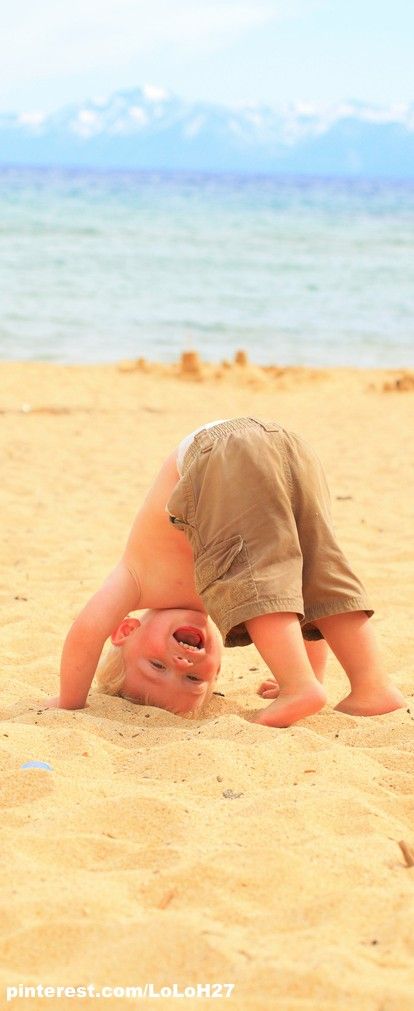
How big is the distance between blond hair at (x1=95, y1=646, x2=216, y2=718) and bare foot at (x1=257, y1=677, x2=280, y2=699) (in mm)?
186

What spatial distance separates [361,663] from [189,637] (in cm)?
47

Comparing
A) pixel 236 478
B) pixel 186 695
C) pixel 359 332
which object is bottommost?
pixel 359 332

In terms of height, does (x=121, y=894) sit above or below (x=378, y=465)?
above

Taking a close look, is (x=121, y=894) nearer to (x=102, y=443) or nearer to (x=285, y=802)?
(x=285, y=802)

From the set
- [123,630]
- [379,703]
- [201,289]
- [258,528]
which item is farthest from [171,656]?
[201,289]

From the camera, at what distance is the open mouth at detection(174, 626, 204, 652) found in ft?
9.48

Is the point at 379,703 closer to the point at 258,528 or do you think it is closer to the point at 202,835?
the point at 258,528

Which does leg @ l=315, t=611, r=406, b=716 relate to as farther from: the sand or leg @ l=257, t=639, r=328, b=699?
leg @ l=257, t=639, r=328, b=699

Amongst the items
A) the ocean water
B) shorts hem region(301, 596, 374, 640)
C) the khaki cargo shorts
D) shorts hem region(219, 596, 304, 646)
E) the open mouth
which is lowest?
the ocean water

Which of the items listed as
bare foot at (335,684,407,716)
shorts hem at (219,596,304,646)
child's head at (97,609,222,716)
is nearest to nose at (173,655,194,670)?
child's head at (97,609,222,716)

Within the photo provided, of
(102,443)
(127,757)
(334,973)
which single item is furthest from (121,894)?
(102,443)

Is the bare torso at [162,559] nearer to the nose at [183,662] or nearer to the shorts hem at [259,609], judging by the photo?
the nose at [183,662]

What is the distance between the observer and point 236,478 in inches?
108

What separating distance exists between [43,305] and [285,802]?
13.5 meters
